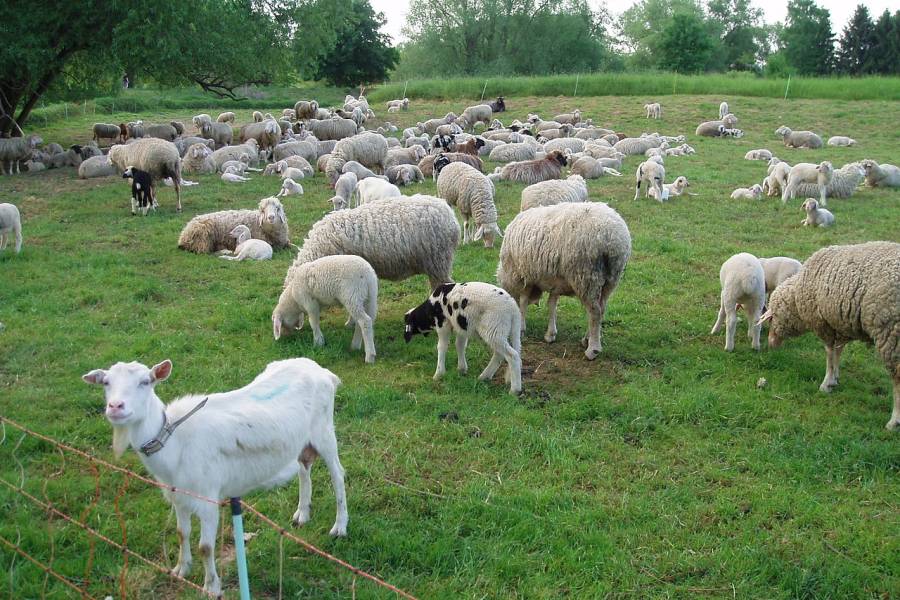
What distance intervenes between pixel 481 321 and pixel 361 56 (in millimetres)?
42963

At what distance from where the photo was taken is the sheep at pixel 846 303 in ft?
20.8

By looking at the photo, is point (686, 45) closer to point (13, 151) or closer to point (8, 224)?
point (13, 151)

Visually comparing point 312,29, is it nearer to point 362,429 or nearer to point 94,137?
point 94,137

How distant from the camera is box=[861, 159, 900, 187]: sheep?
1717 cm

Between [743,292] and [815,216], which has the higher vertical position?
[815,216]

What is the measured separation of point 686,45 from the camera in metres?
55.2

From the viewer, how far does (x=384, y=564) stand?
178 inches

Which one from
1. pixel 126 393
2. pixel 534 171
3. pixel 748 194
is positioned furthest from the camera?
pixel 534 171

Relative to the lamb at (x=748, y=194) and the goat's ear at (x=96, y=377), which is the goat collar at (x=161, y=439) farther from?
the lamb at (x=748, y=194)

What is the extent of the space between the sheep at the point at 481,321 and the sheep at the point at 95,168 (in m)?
14.7

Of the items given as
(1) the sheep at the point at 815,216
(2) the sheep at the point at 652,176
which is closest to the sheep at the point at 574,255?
(1) the sheep at the point at 815,216

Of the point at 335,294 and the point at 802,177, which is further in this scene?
the point at 802,177

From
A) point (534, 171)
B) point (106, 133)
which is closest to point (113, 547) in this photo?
point (534, 171)

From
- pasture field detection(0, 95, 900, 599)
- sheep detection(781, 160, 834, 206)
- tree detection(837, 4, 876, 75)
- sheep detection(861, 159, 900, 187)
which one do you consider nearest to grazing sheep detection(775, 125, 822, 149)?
sheep detection(861, 159, 900, 187)
